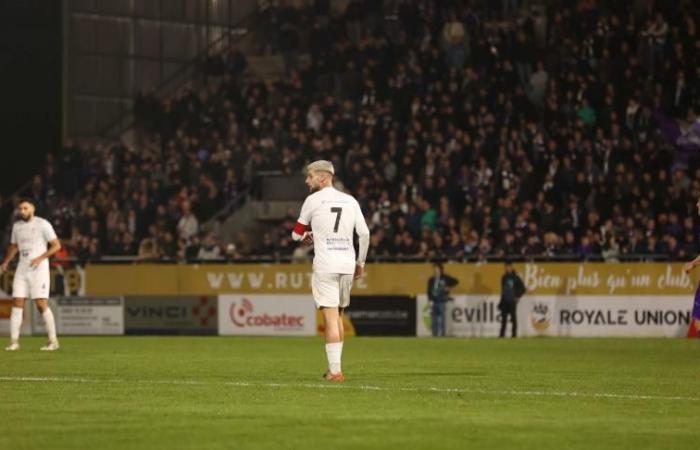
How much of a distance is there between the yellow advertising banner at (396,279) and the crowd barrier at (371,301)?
0.02 metres

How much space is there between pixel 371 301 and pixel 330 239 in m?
19.2

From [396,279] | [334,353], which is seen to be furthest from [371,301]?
[334,353]

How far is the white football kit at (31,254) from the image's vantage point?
24.0 metres

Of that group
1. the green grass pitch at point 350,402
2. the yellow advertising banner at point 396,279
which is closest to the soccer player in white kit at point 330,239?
the green grass pitch at point 350,402

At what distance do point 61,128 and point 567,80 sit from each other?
18.0m

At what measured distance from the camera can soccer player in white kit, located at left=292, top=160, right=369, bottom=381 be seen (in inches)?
629

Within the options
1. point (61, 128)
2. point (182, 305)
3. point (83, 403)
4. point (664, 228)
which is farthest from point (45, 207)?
point (83, 403)

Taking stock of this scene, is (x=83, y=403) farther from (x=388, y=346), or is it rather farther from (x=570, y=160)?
(x=570, y=160)

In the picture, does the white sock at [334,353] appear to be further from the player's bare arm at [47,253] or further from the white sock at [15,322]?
the white sock at [15,322]

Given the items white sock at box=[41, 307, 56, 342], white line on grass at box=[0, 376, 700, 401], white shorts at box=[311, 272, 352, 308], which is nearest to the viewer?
white line on grass at box=[0, 376, 700, 401]

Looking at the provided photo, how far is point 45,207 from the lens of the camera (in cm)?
4247

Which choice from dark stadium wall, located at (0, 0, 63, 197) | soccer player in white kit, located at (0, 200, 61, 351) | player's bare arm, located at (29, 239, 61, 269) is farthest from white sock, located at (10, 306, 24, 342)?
dark stadium wall, located at (0, 0, 63, 197)

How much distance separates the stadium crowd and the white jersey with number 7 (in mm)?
17989

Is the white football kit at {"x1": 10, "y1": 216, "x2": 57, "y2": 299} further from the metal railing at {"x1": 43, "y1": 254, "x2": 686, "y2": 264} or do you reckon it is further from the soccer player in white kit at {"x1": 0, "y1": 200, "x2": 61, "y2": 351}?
the metal railing at {"x1": 43, "y1": 254, "x2": 686, "y2": 264}
